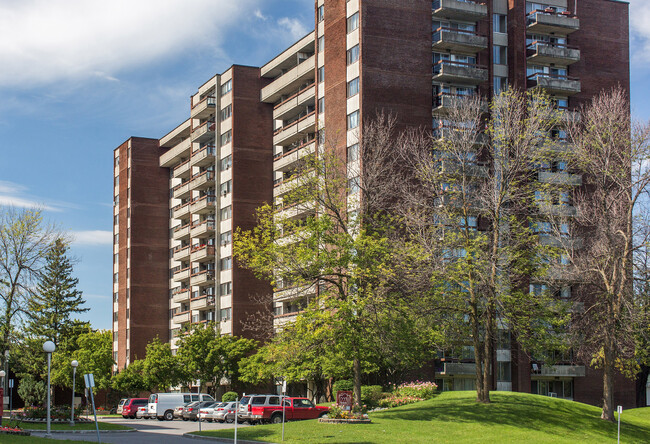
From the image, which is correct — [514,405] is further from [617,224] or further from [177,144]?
[177,144]

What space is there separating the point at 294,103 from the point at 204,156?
1450 cm

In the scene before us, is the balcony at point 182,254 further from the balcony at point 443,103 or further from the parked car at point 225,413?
the balcony at point 443,103

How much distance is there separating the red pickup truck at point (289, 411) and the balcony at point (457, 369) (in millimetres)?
13062

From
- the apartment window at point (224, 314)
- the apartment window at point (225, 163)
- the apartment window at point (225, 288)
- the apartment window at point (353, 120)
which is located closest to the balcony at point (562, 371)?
the apartment window at point (353, 120)

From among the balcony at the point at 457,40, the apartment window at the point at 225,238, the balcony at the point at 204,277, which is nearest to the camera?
the balcony at the point at 457,40

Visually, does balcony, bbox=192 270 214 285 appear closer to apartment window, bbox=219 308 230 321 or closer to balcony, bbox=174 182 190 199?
apartment window, bbox=219 308 230 321

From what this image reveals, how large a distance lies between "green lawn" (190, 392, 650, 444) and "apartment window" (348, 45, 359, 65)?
2866 centimetres

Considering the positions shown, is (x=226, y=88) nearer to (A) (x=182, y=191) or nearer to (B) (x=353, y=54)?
(A) (x=182, y=191)

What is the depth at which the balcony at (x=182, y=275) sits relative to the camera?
8988 cm

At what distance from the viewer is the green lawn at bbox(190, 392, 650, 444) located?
32812mm

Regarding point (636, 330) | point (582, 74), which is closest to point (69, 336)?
point (582, 74)

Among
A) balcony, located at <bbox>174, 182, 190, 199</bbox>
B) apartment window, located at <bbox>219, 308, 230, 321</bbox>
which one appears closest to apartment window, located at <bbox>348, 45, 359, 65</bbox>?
apartment window, located at <bbox>219, 308, 230, 321</bbox>

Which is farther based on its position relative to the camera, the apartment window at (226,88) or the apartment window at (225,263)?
the apartment window at (226,88)

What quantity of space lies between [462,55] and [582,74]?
1160 cm
